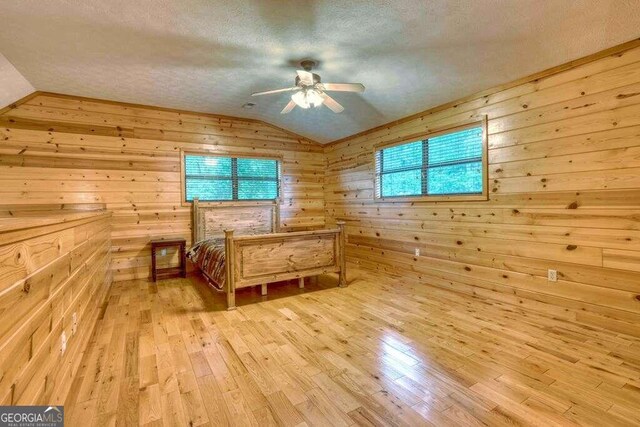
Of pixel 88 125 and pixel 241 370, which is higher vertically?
pixel 88 125

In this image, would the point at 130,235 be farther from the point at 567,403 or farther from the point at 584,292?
the point at 584,292

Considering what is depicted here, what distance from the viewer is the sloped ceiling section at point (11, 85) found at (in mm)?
3289

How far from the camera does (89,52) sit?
123 inches

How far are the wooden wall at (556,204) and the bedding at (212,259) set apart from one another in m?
2.70

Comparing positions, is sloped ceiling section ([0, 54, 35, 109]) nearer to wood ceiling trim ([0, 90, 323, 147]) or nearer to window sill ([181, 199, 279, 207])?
wood ceiling trim ([0, 90, 323, 147])

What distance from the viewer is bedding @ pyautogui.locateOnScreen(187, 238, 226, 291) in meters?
3.60

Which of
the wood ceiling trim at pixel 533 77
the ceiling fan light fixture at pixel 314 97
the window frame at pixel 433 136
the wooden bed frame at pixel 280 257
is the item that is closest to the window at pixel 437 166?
the window frame at pixel 433 136

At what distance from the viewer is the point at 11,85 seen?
3635 mm

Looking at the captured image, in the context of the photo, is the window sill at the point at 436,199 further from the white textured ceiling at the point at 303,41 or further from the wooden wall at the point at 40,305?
the wooden wall at the point at 40,305

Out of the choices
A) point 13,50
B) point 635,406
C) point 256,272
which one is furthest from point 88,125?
point 635,406

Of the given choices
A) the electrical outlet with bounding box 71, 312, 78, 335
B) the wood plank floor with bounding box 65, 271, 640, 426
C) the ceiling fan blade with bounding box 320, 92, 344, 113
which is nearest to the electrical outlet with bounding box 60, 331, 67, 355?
the electrical outlet with bounding box 71, 312, 78, 335

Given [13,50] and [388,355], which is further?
[13,50]

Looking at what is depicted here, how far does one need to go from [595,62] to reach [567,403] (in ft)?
9.19

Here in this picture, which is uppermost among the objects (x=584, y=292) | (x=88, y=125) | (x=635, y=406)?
(x=88, y=125)
